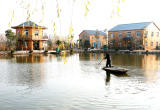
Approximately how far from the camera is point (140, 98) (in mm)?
8766

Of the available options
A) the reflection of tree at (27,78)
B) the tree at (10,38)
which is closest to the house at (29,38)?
the tree at (10,38)

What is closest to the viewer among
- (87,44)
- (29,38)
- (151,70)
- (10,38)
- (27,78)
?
(27,78)

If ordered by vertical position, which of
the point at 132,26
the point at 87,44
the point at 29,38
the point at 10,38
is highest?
the point at 132,26

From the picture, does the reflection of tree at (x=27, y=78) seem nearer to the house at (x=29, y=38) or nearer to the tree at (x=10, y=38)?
the tree at (x=10, y=38)

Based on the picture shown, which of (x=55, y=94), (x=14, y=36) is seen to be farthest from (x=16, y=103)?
(x=14, y=36)

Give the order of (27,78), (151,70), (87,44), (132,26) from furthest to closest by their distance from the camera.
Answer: (87,44)
(132,26)
(151,70)
(27,78)

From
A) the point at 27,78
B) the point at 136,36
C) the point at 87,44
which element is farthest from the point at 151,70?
the point at 87,44

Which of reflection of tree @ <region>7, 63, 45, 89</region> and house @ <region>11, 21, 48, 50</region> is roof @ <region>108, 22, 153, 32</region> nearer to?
house @ <region>11, 21, 48, 50</region>

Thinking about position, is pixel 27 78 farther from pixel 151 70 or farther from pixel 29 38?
pixel 29 38

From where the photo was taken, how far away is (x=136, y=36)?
55.7 meters

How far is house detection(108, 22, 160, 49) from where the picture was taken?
5434cm

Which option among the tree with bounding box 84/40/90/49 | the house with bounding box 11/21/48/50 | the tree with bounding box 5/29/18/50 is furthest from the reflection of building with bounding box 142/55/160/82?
the tree with bounding box 84/40/90/49

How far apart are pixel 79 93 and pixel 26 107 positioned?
3.05 meters

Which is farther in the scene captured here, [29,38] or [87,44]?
[87,44]
